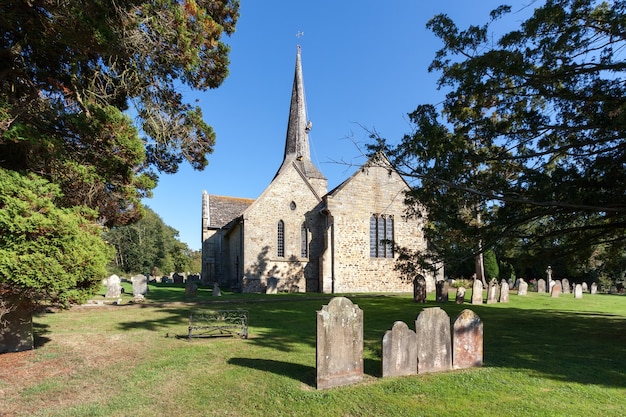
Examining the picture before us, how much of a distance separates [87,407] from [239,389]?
201 centimetres

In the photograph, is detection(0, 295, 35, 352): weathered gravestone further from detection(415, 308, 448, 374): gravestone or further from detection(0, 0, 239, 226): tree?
detection(415, 308, 448, 374): gravestone

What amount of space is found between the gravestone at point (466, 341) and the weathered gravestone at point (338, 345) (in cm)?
192

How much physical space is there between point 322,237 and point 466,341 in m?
20.5

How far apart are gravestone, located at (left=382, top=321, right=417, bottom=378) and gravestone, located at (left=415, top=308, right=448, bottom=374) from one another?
133mm

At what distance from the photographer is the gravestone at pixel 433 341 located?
6320 millimetres

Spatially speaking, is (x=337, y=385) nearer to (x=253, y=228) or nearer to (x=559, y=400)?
(x=559, y=400)

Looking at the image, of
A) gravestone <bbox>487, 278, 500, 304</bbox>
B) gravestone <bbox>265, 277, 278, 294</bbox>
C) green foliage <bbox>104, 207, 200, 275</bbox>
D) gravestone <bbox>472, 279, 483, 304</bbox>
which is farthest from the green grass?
green foliage <bbox>104, 207, 200, 275</bbox>

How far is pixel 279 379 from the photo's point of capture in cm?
596

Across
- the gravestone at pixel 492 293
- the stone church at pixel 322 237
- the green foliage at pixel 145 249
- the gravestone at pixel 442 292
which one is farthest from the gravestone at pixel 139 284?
the green foliage at pixel 145 249

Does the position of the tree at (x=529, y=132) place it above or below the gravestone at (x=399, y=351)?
above

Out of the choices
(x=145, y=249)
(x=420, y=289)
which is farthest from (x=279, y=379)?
(x=145, y=249)

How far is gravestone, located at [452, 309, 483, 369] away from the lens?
21.7ft

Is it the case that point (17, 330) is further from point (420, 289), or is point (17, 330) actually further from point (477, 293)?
point (477, 293)

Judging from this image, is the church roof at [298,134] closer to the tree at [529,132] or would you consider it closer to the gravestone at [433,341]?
the tree at [529,132]
